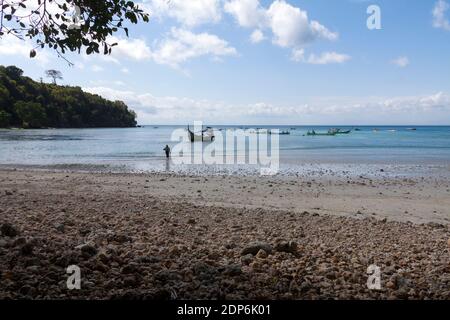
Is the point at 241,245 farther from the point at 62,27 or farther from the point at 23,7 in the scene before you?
the point at 23,7

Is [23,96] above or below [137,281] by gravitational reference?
above

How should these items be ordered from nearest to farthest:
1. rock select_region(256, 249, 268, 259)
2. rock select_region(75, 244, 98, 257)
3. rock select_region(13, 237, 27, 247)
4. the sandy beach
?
1. the sandy beach
2. rock select_region(75, 244, 98, 257)
3. rock select_region(13, 237, 27, 247)
4. rock select_region(256, 249, 268, 259)

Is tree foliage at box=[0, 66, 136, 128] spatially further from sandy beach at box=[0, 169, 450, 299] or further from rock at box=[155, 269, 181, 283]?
rock at box=[155, 269, 181, 283]

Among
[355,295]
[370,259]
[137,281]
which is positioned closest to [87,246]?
[137,281]

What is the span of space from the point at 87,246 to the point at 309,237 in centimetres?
378

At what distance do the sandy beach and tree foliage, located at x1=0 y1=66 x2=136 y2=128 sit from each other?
10690 centimetres

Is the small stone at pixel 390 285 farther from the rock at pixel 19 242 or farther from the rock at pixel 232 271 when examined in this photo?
the rock at pixel 19 242

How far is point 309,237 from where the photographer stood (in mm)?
7395

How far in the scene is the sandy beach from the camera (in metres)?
4.22

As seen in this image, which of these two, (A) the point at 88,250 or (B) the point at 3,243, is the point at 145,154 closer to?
(B) the point at 3,243

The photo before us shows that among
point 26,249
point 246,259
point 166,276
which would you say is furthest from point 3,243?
point 246,259

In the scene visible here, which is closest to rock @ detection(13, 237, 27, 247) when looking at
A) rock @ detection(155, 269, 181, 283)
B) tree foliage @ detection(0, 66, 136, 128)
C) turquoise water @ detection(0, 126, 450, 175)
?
rock @ detection(155, 269, 181, 283)

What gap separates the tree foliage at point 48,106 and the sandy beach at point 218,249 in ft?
351

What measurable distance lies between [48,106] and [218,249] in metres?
131
